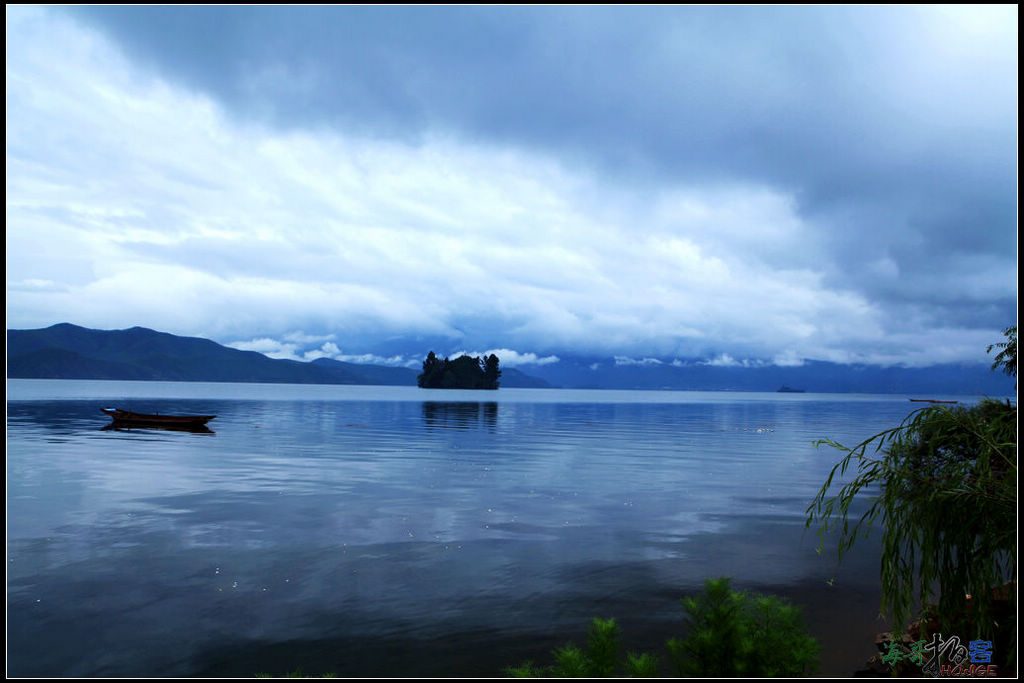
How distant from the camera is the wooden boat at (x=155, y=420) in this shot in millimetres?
94500

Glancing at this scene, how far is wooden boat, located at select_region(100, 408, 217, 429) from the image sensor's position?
310ft

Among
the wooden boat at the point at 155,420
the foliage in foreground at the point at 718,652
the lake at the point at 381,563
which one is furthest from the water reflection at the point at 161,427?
the foliage in foreground at the point at 718,652

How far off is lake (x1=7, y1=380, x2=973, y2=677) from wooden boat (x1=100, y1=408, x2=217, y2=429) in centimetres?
3999

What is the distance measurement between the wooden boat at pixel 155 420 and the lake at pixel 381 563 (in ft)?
131

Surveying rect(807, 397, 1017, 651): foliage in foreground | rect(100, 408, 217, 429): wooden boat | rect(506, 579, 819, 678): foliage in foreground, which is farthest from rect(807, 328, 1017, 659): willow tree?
rect(100, 408, 217, 429): wooden boat

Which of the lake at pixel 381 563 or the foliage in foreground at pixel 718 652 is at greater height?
the foliage in foreground at pixel 718 652

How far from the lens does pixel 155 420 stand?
9694cm

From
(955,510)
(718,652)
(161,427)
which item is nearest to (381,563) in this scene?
(718,652)

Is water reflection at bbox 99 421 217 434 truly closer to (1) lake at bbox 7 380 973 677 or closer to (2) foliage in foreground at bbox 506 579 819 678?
(1) lake at bbox 7 380 973 677

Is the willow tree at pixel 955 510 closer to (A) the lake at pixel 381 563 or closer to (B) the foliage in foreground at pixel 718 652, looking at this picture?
(B) the foliage in foreground at pixel 718 652

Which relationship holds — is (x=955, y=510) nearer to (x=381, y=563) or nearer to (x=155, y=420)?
(x=381, y=563)

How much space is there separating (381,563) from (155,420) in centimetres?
8790

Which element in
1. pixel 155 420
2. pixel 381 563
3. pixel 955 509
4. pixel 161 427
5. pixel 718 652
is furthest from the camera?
pixel 161 427

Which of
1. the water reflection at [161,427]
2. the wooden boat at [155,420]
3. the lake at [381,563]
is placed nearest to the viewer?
the lake at [381,563]
